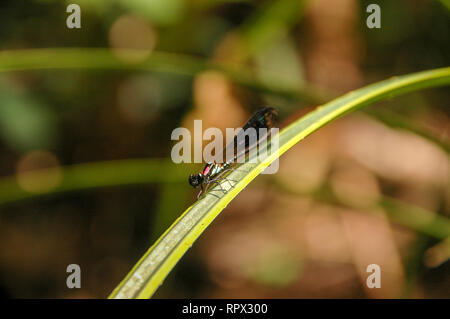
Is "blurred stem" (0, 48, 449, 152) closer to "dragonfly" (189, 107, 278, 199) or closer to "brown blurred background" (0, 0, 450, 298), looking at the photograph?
"dragonfly" (189, 107, 278, 199)

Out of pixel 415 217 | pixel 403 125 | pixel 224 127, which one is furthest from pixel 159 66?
pixel 224 127

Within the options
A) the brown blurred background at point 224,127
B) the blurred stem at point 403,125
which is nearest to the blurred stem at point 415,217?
the brown blurred background at point 224,127

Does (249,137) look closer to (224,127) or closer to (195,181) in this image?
(195,181)

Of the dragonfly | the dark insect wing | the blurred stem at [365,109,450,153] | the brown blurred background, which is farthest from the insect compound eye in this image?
the brown blurred background

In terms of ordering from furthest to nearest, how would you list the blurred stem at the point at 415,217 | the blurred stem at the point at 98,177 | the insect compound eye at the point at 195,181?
the blurred stem at the point at 98,177 → the blurred stem at the point at 415,217 → the insect compound eye at the point at 195,181

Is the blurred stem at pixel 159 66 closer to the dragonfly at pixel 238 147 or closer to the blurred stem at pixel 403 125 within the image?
the blurred stem at pixel 403 125
